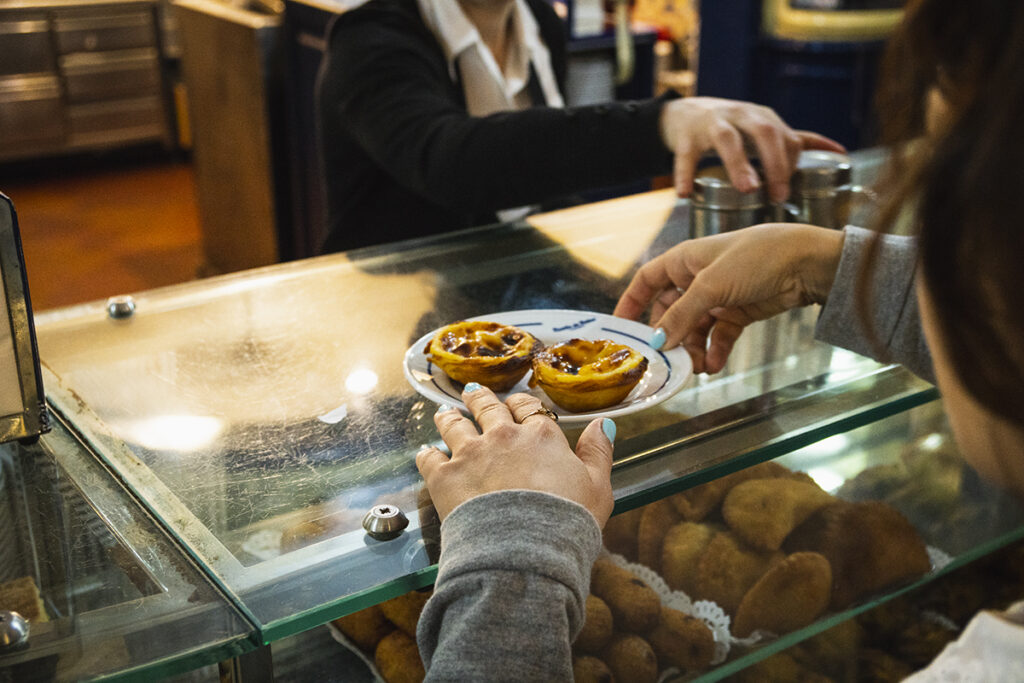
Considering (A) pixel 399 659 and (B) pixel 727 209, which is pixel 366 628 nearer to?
(A) pixel 399 659

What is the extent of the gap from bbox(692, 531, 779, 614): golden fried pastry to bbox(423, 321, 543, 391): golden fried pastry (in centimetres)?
32

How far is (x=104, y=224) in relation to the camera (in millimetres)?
4727

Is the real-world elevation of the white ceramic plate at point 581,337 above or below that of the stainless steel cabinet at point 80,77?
above

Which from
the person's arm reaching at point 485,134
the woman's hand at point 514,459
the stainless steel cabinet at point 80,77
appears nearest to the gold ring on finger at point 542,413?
the woman's hand at point 514,459

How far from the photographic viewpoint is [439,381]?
94 centimetres

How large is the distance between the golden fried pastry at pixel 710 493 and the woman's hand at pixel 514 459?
226 mm

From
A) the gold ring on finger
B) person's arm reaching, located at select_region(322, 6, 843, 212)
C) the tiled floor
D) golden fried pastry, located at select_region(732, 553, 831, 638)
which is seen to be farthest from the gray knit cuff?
the tiled floor

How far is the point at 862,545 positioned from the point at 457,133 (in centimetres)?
86

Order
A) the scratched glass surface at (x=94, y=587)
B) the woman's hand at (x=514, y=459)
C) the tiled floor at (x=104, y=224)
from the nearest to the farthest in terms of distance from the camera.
Answer: 1. the scratched glass surface at (x=94, y=587)
2. the woman's hand at (x=514, y=459)
3. the tiled floor at (x=104, y=224)

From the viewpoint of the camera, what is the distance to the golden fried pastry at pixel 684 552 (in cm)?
107

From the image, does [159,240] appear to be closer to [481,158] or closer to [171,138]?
[171,138]

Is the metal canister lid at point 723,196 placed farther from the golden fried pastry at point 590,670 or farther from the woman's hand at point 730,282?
the golden fried pastry at point 590,670

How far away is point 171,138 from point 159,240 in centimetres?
134

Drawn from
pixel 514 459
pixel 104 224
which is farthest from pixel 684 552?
pixel 104 224
